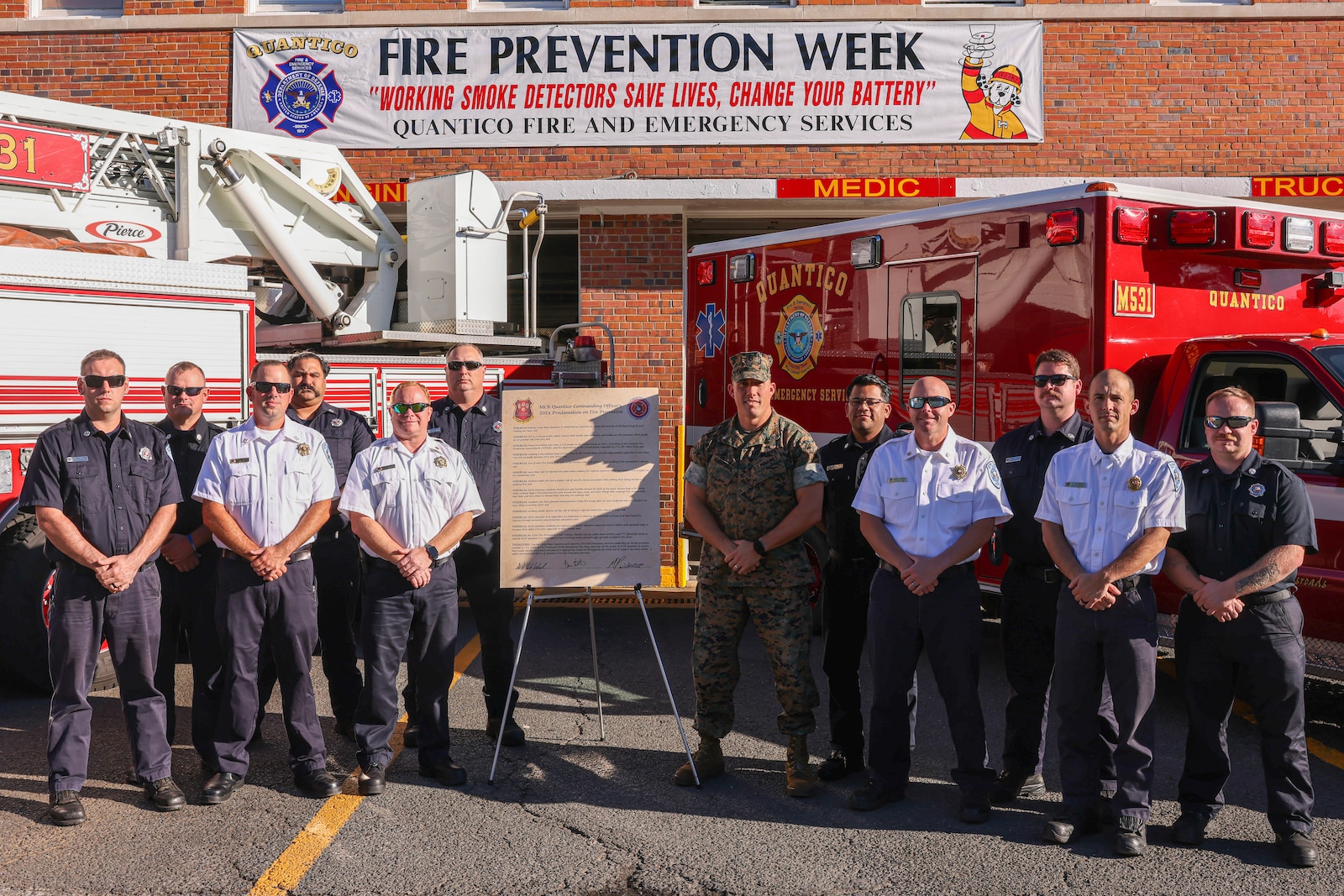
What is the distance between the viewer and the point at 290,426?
522 cm

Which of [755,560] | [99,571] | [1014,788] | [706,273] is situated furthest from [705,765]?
[706,273]

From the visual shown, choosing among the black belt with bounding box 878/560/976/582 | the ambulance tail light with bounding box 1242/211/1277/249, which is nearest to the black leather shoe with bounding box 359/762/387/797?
the black belt with bounding box 878/560/976/582

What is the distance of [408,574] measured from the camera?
5.02m

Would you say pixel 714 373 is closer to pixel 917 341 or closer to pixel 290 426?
pixel 917 341

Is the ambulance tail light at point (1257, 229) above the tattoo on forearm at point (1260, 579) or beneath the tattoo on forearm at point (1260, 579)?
above

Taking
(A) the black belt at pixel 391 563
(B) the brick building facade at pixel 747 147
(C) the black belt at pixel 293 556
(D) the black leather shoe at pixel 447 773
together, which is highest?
(B) the brick building facade at pixel 747 147

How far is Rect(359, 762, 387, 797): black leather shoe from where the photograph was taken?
501 centimetres

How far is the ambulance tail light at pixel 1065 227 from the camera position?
6.07 metres

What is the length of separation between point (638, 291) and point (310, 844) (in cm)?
780

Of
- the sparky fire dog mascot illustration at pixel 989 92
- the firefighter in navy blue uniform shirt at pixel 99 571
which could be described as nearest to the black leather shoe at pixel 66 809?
the firefighter in navy blue uniform shirt at pixel 99 571

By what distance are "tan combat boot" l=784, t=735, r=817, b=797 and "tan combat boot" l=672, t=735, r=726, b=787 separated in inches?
13.0

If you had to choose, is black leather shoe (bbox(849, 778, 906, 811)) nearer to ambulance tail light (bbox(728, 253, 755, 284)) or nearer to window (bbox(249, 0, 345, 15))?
ambulance tail light (bbox(728, 253, 755, 284))

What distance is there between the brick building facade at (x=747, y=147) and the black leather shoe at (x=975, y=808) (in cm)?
634

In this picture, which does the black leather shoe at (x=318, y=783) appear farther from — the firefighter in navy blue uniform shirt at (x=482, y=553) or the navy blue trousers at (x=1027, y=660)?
the navy blue trousers at (x=1027, y=660)
